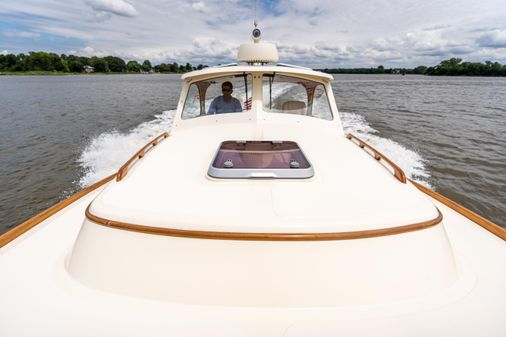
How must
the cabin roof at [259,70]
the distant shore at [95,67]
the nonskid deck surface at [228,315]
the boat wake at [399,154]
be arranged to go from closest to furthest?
the nonskid deck surface at [228,315] < the cabin roof at [259,70] < the boat wake at [399,154] < the distant shore at [95,67]

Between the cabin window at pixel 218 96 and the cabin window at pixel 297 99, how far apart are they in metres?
0.28

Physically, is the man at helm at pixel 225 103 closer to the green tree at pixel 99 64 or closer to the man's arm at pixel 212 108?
the man's arm at pixel 212 108

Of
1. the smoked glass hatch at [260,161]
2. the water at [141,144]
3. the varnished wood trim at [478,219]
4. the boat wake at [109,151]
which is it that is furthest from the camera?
the boat wake at [109,151]

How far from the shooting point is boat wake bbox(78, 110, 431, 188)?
262 inches

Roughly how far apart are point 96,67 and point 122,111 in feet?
301

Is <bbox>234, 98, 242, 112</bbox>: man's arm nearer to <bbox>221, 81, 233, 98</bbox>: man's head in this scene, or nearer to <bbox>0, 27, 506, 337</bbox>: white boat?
<bbox>221, 81, 233, 98</bbox>: man's head

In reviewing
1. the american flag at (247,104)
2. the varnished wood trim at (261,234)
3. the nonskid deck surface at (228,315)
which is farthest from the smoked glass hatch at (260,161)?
the american flag at (247,104)

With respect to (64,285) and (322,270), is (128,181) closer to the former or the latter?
(64,285)

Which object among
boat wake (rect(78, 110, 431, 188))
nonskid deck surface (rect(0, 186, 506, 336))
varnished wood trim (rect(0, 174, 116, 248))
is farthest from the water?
nonskid deck surface (rect(0, 186, 506, 336))

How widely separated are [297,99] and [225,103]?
104 centimetres

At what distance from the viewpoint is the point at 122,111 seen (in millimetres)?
15734

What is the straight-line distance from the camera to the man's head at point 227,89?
4246mm

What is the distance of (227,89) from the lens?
4266mm

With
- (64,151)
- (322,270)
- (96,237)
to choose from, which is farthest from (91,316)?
(64,151)
